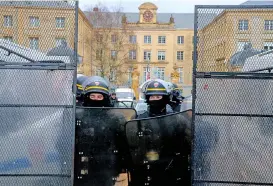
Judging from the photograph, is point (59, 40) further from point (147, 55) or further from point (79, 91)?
point (147, 55)

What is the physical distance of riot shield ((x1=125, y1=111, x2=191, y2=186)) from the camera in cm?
474

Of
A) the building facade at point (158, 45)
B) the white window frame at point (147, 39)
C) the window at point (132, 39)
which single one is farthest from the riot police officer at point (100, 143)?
the white window frame at point (147, 39)

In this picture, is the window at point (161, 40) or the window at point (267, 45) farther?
the window at point (161, 40)

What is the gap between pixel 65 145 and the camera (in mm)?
4477

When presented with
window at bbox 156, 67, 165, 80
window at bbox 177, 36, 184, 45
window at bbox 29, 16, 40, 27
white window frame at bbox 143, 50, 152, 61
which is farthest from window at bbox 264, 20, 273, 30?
window at bbox 177, 36, 184, 45

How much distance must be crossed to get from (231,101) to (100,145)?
1642 mm

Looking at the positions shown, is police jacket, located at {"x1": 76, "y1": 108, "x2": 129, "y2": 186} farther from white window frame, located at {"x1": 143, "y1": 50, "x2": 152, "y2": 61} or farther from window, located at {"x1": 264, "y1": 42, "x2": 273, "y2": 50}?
white window frame, located at {"x1": 143, "y1": 50, "x2": 152, "y2": 61}

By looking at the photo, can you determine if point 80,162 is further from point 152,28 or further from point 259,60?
point 152,28

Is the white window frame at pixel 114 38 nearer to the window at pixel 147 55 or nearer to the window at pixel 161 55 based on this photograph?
the window at pixel 147 55

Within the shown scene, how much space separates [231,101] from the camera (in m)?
4.39

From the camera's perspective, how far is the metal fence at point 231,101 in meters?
4.36

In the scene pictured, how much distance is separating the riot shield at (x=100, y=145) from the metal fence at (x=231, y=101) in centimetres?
94

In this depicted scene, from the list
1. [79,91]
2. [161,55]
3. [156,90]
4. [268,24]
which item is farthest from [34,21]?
[161,55]

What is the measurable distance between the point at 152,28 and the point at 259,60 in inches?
2430
